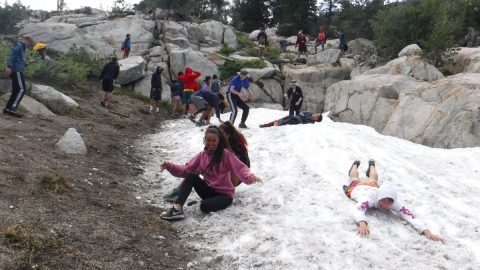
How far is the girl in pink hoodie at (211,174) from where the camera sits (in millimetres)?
6840

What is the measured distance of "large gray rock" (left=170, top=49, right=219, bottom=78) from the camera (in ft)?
91.1

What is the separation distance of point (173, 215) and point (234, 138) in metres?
1.93

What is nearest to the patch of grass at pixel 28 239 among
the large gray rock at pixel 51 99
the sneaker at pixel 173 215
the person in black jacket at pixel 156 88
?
the sneaker at pixel 173 215

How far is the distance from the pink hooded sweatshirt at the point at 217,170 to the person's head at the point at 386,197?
6.68 ft

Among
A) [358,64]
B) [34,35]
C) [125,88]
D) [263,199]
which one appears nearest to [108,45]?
[34,35]

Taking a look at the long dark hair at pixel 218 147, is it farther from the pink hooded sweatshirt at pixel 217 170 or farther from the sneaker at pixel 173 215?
the sneaker at pixel 173 215

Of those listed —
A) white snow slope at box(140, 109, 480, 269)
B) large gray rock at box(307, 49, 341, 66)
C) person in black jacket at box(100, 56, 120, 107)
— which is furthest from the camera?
large gray rock at box(307, 49, 341, 66)

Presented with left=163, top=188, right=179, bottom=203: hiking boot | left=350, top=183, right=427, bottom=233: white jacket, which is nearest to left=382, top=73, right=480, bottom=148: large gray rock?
left=350, top=183, right=427, bottom=233: white jacket

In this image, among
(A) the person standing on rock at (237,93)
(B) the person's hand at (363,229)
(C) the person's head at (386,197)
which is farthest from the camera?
(A) the person standing on rock at (237,93)

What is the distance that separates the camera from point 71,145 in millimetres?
9469

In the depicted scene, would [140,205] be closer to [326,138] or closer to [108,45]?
[326,138]

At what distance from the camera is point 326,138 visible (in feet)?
33.3

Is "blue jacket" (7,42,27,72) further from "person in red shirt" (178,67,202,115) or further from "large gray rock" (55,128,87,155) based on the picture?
"person in red shirt" (178,67,202,115)

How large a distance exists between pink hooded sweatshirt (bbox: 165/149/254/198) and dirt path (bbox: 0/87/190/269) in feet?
2.69
